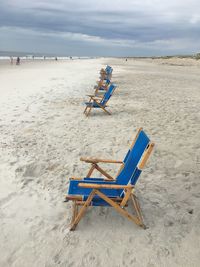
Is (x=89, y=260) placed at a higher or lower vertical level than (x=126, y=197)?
lower

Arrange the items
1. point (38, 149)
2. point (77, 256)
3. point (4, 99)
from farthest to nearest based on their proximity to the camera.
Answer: point (4, 99) → point (38, 149) → point (77, 256)

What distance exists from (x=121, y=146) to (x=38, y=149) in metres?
1.67

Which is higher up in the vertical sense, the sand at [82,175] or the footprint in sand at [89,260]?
the sand at [82,175]

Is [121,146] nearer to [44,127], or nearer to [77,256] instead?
[44,127]

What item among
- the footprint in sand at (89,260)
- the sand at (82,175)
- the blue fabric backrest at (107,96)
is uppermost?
the blue fabric backrest at (107,96)

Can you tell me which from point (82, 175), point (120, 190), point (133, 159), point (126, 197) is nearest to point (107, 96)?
point (82, 175)

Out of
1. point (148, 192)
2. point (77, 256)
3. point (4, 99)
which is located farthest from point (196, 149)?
point (4, 99)

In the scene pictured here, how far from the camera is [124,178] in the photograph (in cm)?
393

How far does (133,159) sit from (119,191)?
443 millimetres

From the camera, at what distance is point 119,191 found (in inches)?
151

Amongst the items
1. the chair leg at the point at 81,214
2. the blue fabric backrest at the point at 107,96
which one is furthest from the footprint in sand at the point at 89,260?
the blue fabric backrest at the point at 107,96

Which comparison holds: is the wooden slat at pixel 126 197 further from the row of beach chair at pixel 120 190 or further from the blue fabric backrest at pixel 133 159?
the blue fabric backrest at pixel 133 159

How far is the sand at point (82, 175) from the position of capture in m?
3.21

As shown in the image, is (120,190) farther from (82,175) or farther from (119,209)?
(82,175)
